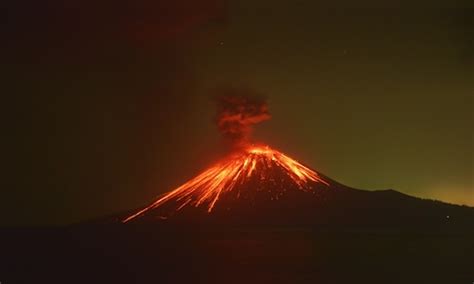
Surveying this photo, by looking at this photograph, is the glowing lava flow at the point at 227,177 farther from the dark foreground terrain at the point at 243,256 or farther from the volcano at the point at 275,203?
the dark foreground terrain at the point at 243,256

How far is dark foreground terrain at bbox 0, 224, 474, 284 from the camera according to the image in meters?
23.3

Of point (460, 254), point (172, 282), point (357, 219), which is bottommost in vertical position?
point (172, 282)

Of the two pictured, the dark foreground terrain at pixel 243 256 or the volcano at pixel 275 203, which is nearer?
the dark foreground terrain at pixel 243 256

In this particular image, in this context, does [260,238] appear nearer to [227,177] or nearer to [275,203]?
[275,203]

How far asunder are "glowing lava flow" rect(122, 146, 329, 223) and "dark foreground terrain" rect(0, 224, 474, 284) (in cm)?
741

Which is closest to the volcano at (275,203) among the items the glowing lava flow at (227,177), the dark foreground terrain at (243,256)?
the glowing lava flow at (227,177)

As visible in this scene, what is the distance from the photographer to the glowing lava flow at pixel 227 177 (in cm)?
6187

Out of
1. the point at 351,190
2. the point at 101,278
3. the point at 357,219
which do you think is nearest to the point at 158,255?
the point at 101,278

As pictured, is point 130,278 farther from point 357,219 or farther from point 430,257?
point 357,219

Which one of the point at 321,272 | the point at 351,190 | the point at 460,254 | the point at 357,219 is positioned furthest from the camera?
the point at 351,190

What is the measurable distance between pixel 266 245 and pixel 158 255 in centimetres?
842

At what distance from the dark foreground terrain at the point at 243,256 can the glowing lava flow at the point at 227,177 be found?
741 cm

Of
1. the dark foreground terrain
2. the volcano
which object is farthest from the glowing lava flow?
the dark foreground terrain

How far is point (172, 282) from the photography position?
72.9ft
